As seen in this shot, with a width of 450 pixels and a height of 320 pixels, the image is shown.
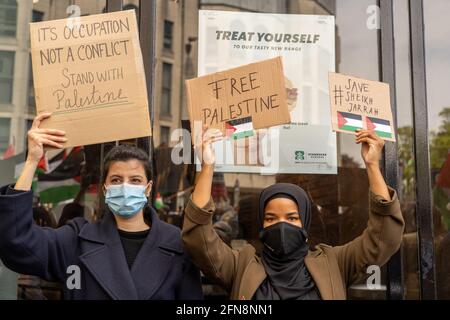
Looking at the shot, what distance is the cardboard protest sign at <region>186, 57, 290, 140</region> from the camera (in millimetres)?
2869

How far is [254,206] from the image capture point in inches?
156

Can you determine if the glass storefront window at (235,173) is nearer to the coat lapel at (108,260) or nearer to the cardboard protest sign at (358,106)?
the cardboard protest sign at (358,106)

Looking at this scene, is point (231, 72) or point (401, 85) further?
point (401, 85)

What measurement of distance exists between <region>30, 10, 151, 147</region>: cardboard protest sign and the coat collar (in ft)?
1.56

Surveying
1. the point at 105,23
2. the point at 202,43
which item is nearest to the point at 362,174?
the point at 202,43

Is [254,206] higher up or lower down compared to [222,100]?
lower down

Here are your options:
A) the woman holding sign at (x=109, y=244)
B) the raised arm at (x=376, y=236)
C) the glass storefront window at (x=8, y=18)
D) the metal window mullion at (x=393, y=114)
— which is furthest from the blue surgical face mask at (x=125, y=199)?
the glass storefront window at (x=8, y=18)

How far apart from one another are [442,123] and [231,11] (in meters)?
1.70

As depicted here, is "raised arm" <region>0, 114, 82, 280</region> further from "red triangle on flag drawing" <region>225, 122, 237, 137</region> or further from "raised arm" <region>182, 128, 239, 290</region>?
"red triangle on flag drawing" <region>225, 122, 237, 137</region>

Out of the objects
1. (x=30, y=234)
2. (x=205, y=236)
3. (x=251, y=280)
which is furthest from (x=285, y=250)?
(x=30, y=234)

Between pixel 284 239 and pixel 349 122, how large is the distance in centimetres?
80

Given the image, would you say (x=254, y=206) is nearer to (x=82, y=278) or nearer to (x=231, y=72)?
(x=231, y=72)

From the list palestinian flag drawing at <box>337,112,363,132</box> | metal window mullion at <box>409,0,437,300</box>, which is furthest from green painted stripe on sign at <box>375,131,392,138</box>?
metal window mullion at <box>409,0,437,300</box>

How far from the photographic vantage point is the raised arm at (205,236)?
252cm
